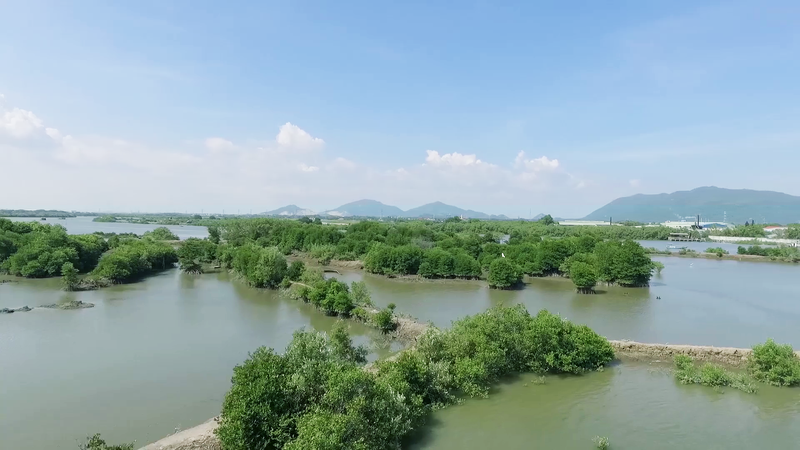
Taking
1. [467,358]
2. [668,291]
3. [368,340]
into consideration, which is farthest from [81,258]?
[668,291]

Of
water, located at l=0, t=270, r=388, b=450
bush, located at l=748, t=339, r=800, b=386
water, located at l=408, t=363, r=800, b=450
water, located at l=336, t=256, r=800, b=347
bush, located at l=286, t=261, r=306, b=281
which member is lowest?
water, located at l=0, t=270, r=388, b=450

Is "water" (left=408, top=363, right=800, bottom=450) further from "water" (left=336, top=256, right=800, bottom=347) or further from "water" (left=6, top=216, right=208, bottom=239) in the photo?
"water" (left=6, top=216, right=208, bottom=239)

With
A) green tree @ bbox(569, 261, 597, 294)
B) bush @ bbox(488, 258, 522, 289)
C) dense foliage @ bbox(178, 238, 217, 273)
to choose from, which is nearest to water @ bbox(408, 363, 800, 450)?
green tree @ bbox(569, 261, 597, 294)

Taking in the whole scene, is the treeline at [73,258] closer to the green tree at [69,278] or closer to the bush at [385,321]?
the green tree at [69,278]

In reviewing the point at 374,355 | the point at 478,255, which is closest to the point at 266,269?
the point at 374,355

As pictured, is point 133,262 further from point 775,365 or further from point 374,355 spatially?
point 775,365

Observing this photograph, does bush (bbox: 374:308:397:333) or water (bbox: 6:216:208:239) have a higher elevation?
water (bbox: 6:216:208:239)

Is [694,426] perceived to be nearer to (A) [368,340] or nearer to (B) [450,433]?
(B) [450,433]

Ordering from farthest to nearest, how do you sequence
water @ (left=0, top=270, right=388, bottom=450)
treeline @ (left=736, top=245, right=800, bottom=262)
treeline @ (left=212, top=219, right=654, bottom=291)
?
treeline @ (left=736, top=245, right=800, bottom=262) < treeline @ (left=212, top=219, right=654, bottom=291) < water @ (left=0, top=270, right=388, bottom=450)
